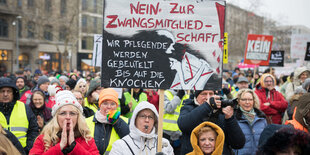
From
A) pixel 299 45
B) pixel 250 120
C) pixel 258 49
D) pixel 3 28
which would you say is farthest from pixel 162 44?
pixel 3 28

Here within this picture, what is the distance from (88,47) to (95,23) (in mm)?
3968

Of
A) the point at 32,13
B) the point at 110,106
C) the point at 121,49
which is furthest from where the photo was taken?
the point at 32,13

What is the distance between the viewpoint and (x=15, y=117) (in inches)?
163

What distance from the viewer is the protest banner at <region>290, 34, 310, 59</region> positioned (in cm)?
1091

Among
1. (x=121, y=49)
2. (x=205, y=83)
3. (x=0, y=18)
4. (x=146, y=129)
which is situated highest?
(x=0, y=18)

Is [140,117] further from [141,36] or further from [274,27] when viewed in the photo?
[274,27]

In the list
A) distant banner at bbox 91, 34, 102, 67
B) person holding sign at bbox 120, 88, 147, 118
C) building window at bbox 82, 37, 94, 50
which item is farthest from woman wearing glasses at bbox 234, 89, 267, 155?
building window at bbox 82, 37, 94, 50

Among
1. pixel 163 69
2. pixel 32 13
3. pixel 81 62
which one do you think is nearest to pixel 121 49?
pixel 163 69

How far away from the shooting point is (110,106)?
4035 millimetres

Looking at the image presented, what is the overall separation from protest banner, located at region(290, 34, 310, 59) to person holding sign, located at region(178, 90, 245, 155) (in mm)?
8788

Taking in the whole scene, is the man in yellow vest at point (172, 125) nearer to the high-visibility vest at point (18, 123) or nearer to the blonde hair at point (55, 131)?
the high-visibility vest at point (18, 123)

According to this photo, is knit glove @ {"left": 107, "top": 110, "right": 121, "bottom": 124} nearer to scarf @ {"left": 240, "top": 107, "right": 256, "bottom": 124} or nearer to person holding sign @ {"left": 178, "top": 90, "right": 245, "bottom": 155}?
person holding sign @ {"left": 178, "top": 90, "right": 245, "bottom": 155}

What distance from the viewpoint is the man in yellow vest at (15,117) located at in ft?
13.5

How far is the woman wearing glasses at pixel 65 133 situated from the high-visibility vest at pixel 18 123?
133 cm
